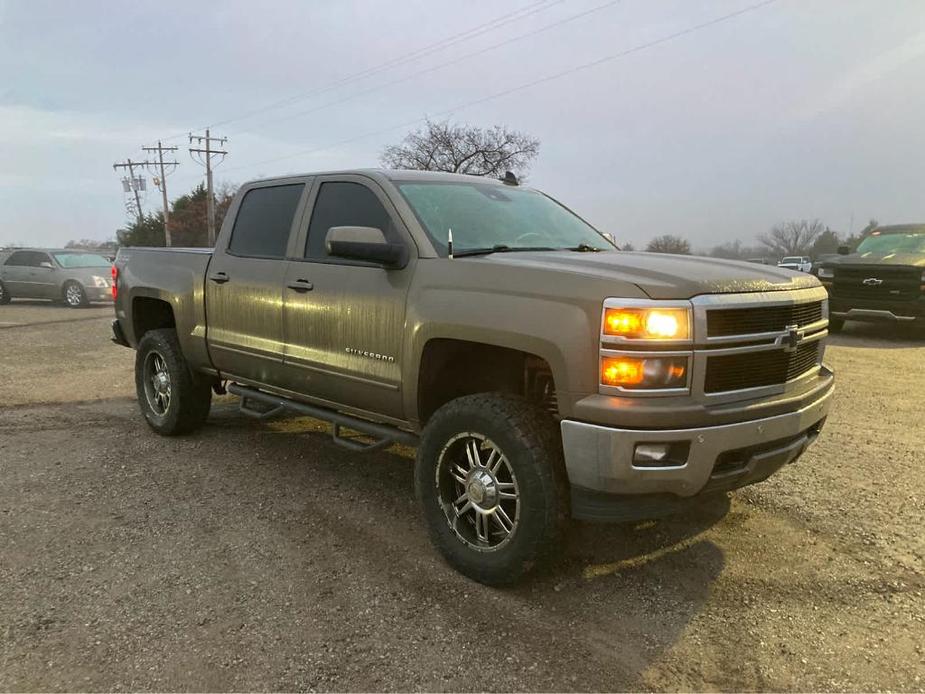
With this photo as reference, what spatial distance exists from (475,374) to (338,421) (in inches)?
37.9

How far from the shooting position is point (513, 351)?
11.3ft

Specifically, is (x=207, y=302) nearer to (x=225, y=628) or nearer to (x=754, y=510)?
(x=225, y=628)

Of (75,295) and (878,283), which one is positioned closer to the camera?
(878,283)

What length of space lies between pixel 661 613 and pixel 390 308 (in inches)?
77.9

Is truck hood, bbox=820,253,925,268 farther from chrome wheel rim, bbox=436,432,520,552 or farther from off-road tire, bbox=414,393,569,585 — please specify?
chrome wheel rim, bbox=436,432,520,552

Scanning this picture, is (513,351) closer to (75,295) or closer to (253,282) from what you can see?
(253,282)

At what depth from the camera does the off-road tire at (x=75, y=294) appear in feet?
60.6

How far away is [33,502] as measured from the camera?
4.26 metres

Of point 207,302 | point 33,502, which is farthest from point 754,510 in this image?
point 33,502

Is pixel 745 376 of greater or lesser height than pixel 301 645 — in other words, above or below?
above

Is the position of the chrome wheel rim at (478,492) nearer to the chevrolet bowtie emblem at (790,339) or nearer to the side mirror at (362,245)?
the side mirror at (362,245)

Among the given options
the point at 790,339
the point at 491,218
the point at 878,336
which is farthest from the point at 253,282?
the point at 878,336

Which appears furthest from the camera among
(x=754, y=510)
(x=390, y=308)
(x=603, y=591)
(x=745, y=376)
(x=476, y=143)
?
(x=476, y=143)

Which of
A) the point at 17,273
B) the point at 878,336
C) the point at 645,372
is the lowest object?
the point at 878,336
